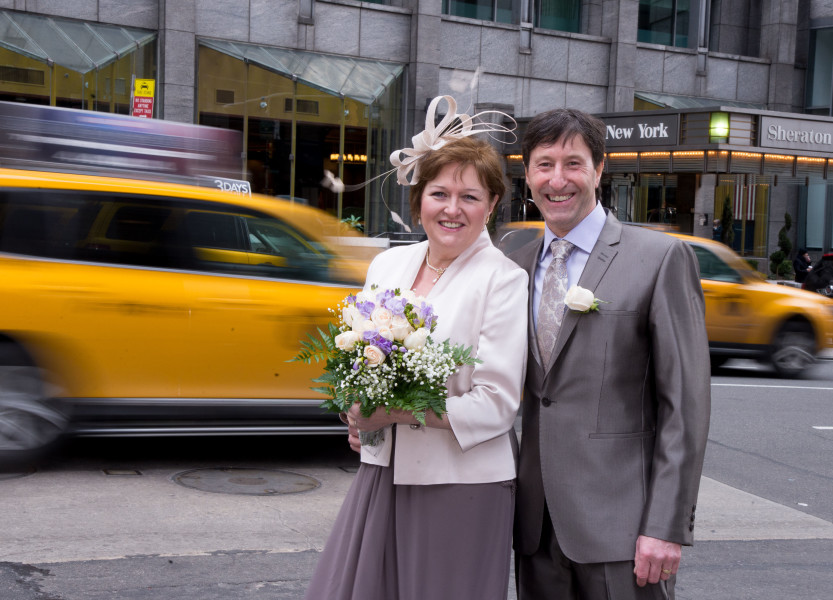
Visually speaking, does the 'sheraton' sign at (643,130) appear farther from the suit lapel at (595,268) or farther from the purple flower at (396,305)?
the purple flower at (396,305)

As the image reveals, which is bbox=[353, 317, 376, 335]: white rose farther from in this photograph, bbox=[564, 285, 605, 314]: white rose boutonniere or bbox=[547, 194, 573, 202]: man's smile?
bbox=[547, 194, 573, 202]: man's smile

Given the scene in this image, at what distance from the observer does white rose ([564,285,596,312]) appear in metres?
2.74

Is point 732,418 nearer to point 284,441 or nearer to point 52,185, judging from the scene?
point 284,441

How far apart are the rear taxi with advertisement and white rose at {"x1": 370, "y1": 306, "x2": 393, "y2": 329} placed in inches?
160

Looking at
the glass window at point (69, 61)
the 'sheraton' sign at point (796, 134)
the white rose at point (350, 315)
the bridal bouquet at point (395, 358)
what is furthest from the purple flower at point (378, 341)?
the 'sheraton' sign at point (796, 134)

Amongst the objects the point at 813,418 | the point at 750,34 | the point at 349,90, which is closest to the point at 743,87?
the point at 750,34

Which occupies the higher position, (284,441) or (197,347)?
(197,347)

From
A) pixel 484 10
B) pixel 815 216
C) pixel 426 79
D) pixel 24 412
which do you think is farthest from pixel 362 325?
pixel 815 216

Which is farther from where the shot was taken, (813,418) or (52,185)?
(813,418)

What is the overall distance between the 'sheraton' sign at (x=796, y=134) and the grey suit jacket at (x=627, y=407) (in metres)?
22.4

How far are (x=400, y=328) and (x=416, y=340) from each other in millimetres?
60

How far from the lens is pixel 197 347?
6.66m

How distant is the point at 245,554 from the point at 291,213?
8.90ft

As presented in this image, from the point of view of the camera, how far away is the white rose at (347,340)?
2777mm
